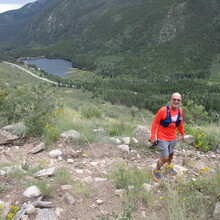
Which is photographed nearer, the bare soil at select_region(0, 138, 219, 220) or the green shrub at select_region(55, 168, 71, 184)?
the bare soil at select_region(0, 138, 219, 220)

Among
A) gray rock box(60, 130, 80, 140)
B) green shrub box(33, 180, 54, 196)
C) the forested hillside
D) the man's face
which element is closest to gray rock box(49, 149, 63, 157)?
gray rock box(60, 130, 80, 140)

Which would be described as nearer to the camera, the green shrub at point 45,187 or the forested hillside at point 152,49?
the green shrub at point 45,187

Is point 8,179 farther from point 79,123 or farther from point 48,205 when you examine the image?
point 79,123

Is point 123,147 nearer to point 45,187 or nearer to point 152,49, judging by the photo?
point 45,187

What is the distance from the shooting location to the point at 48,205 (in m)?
3.23

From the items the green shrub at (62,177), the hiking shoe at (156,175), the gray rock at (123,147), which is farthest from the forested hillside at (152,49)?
the green shrub at (62,177)

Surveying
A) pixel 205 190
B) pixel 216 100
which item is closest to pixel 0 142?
pixel 205 190

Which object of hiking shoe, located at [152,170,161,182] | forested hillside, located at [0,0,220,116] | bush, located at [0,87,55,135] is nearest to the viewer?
hiking shoe, located at [152,170,161,182]

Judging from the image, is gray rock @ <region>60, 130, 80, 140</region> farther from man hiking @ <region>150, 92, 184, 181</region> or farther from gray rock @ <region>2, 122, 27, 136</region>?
man hiking @ <region>150, 92, 184, 181</region>

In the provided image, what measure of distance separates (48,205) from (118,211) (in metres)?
1.01

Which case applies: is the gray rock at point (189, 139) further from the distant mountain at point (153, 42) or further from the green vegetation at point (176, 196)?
the distant mountain at point (153, 42)

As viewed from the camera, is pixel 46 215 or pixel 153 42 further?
pixel 153 42


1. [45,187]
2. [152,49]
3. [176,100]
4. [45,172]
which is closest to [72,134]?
[45,172]

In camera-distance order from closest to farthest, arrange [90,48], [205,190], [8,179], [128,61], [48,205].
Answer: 1. [48,205]
2. [205,190]
3. [8,179]
4. [128,61]
5. [90,48]
